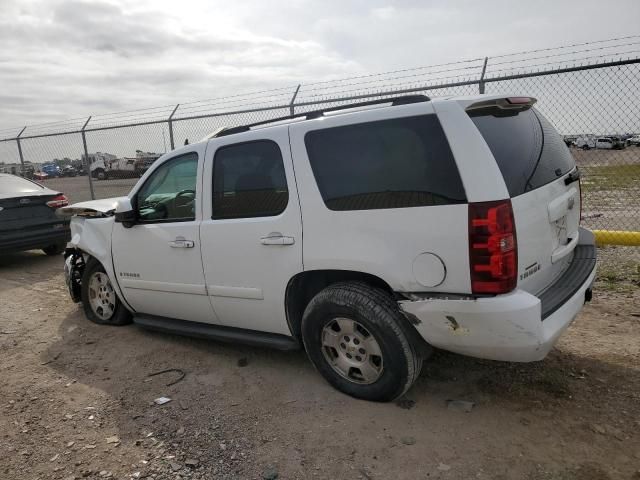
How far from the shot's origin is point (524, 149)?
9.59 feet

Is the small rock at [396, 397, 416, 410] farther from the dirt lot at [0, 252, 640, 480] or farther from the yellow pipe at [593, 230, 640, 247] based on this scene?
the yellow pipe at [593, 230, 640, 247]

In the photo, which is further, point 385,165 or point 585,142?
point 585,142

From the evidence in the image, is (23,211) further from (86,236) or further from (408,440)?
(408,440)

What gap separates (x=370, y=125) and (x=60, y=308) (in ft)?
14.9

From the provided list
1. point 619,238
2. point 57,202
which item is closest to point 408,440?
point 619,238

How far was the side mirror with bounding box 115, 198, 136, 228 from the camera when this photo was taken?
4.16 metres

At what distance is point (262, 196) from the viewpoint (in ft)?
11.2

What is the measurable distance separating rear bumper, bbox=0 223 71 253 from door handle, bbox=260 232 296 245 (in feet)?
19.4

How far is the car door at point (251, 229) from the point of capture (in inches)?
129

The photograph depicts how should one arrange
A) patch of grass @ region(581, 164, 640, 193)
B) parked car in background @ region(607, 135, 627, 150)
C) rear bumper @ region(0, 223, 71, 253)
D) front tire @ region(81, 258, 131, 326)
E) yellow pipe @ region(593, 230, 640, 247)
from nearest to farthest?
front tire @ region(81, 258, 131, 326)
yellow pipe @ region(593, 230, 640, 247)
parked car in background @ region(607, 135, 627, 150)
rear bumper @ region(0, 223, 71, 253)
patch of grass @ region(581, 164, 640, 193)

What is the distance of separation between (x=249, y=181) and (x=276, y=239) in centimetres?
52

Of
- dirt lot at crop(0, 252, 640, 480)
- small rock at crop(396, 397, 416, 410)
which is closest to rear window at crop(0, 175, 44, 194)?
dirt lot at crop(0, 252, 640, 480)

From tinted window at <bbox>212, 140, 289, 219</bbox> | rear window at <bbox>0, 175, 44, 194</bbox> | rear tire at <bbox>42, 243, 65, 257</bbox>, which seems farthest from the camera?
rear tire at <bbox>42, 243, 65, 257</bbox>

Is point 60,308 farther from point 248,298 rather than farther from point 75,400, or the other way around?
point 248,298
